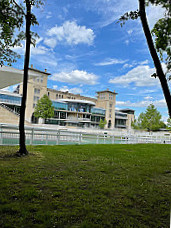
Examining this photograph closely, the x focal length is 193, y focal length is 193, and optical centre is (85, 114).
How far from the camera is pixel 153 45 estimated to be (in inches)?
186

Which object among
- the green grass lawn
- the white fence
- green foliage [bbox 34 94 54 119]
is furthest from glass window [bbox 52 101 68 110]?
the green grass lawn

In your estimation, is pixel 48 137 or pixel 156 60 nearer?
pixel 156 60

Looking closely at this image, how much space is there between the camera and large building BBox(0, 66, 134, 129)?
58.5m

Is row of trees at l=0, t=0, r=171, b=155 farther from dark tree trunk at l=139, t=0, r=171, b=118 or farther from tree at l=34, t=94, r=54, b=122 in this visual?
tree at l=34, t=94, r=54, b=122

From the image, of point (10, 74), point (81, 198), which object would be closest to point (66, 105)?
point (10, 74)

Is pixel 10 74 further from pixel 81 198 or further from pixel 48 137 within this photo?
pixel 81 198

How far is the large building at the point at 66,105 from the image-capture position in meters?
58.5

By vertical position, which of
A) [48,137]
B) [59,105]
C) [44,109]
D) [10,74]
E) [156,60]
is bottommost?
[48,137]

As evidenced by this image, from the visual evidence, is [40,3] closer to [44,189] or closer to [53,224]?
[44,189]

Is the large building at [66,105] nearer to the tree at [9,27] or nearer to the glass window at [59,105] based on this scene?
the glass window at [59,105]

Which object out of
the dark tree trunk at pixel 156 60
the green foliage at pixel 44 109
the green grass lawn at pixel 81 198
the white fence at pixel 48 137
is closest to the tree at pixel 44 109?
the green foliage at pixel 44 109

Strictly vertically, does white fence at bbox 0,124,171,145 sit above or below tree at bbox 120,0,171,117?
below

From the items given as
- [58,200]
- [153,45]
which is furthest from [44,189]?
[153,45]

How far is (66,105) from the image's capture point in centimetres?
7081
